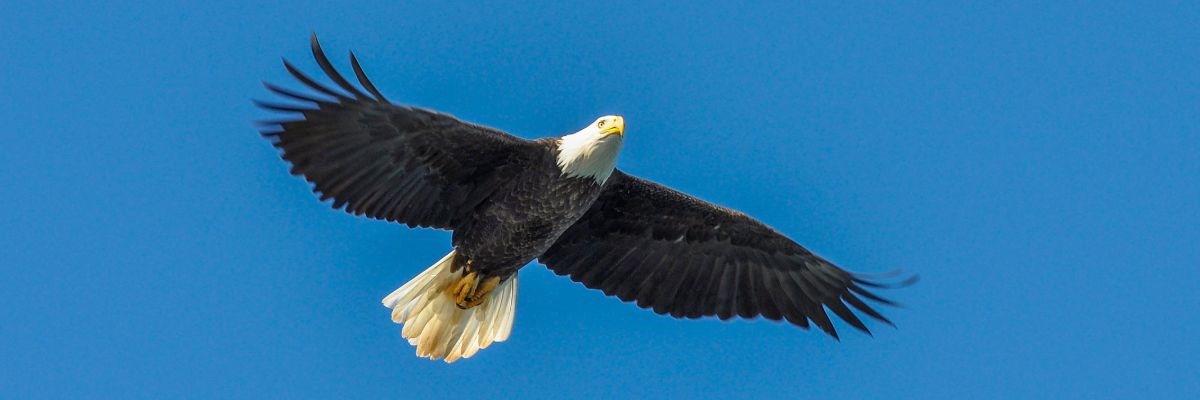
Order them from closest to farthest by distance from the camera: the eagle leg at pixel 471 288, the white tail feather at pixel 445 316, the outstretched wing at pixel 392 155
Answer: the outstretched wing at pixel 392 155 → the eagle leg at pixel 471 288 → the white tail feather at pixel 445 316

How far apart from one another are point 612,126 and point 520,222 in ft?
3.10

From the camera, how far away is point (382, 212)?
10.8 m

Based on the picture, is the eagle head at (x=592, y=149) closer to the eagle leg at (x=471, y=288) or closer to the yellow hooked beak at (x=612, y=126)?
the yellow hooked beak at (x=612, y=126)

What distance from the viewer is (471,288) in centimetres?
1171

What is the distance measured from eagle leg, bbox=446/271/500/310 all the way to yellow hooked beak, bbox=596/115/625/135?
1636 millimetres

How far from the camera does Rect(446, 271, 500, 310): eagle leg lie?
11664mm

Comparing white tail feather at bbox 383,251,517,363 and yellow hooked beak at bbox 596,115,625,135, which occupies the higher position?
yellow hooked beak at bbox 596,115,625,135

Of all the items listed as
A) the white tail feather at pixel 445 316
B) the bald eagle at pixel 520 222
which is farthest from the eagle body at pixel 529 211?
the white tail feather at pixel 445 316

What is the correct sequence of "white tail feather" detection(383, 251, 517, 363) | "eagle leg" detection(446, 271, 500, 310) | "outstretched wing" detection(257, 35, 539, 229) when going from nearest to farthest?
"outstretched wing" detection(257, 35, 539, 229) → "eagle leg" detection(446, 271, 500, 310) → "white tail feather" detection(383, 251, 517, 363)

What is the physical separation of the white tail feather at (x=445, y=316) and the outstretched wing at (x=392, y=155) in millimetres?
836

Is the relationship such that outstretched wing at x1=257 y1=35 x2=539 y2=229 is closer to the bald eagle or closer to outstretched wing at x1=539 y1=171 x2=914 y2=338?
the bald eagle

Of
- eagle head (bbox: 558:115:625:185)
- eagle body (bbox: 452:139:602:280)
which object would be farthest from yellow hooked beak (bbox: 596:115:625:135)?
eagle body (bbox: 452:139:602:280)

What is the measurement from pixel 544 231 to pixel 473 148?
81 centimetres

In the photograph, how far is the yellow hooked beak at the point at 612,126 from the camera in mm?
10656
